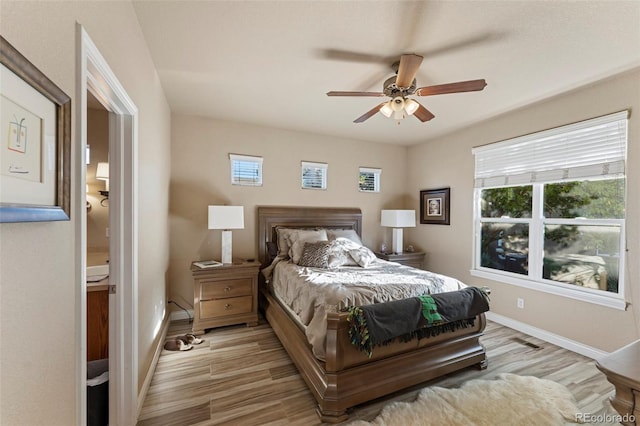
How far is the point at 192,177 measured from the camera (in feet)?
11.9

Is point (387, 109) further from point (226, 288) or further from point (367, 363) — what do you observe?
point (226, 288)

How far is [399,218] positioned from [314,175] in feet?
5.18

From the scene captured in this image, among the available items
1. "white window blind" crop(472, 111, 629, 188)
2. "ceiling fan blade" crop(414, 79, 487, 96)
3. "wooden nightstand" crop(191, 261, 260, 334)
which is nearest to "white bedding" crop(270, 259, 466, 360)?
"wooden nightstand" crop(191, 261, 260, 334)

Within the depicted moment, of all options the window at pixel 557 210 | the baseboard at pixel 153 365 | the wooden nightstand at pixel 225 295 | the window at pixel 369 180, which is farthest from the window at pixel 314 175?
the baseboard at pixel 153 365

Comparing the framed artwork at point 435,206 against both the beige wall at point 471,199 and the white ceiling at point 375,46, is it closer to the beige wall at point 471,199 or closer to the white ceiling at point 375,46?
the beige wall at point 471,199

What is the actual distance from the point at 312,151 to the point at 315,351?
10.3 ft

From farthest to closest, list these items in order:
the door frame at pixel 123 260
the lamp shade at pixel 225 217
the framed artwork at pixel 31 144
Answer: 1. the lamp shade at pixel 225 217
2. the door frame at pixel 123 260
3. the framed artwork at pixel 31 144

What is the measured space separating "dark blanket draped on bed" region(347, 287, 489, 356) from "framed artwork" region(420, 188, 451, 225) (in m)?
2.04

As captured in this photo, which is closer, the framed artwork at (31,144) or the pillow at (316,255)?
the framed artwork at (31,144)

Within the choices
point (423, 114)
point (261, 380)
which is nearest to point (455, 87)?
point (423, 114)

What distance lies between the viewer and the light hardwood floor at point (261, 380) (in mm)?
1888

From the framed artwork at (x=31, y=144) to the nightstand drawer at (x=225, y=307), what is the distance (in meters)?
2.56

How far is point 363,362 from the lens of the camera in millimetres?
1986

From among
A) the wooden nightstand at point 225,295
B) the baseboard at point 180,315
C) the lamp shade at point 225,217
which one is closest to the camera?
the wooden nightstand at point 225,295
